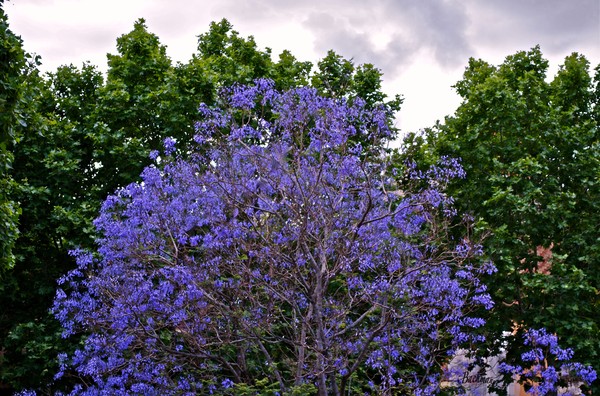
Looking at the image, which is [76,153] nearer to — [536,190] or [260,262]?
[260,262]

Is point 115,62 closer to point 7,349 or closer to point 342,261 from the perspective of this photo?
point 7,349

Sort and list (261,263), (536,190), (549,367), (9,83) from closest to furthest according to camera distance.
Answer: (9,83) < (261,263) < (549,367) < (536,190)

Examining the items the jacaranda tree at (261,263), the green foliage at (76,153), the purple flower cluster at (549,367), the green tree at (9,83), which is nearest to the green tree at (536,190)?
the purple flower cluster at (549,367)

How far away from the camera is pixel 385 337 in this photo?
15383 millimetres

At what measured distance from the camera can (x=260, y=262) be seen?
15234mm

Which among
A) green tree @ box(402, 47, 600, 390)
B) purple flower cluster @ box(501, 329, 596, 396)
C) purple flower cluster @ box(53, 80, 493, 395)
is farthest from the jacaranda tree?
green tree @ box(402, 47, 600, 390)

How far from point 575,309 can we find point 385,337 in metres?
6.77

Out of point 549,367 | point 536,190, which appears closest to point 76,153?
point 536,190

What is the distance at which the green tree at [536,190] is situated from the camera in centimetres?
2009

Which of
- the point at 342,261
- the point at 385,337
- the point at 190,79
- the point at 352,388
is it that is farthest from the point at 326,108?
the point at 190,79

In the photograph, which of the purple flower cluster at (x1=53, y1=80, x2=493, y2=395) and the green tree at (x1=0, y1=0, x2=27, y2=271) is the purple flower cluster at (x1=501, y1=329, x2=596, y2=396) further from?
the green tree at (x1=0, y1=0, x2=27, y2=271)

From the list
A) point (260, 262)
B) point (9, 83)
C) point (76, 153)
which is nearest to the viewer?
point (9, 83)

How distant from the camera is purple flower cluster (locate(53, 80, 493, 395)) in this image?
1440 cm

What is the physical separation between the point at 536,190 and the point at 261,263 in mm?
8746
